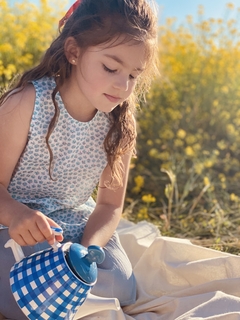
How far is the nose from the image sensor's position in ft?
5.19

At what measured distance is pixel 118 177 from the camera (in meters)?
1.91

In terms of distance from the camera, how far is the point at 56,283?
1255 millimetres

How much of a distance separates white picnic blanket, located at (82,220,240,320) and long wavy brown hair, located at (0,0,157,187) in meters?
0.41

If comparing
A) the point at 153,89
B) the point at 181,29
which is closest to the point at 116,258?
the point at 153,89

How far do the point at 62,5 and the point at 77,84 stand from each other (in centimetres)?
321

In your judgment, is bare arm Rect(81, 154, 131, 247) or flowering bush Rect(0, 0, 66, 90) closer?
bare arm Rect(81, 154, 131, 247)

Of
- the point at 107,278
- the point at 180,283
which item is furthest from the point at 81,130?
the point at 180,283

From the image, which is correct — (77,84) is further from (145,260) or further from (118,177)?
(145,260)

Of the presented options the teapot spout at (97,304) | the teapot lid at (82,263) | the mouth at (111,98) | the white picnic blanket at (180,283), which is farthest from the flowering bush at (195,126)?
the teapot lid at (82,263)

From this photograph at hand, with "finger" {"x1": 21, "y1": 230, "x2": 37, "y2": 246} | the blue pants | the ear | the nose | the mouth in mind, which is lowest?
the blue pants

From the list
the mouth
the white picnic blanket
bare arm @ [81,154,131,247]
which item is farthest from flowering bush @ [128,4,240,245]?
the mouth

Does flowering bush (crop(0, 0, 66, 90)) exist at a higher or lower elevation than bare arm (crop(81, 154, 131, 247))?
higher

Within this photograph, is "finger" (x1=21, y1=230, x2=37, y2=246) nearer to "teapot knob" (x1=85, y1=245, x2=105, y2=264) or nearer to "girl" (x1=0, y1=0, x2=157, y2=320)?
"girl" (x1=0, y1=0, x2=157, y2=320)

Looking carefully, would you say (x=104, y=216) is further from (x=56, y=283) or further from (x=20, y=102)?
(x=56, y=283)
